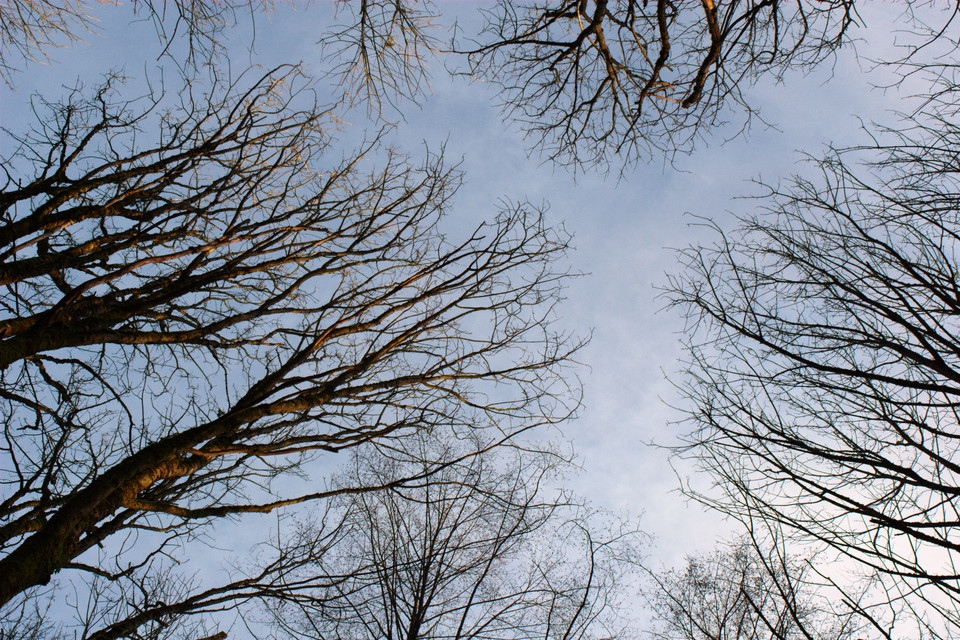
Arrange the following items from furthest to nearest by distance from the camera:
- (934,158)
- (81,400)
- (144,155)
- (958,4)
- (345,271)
→ (81,400), (345,271), (144,155), (934,158), (958,4)

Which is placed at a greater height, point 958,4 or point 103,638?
point 958,4

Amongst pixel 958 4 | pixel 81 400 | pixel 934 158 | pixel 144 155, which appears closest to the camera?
pixel 958 4

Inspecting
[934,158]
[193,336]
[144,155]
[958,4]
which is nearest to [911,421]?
[934,158]

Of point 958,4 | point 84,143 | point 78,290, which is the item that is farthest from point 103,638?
point 958,4

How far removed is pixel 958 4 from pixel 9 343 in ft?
17.1

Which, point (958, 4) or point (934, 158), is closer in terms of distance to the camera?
point (958, 4)

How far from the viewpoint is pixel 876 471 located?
116 inches

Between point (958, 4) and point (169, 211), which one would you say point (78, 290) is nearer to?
point (169, 211)

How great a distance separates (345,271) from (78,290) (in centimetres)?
173

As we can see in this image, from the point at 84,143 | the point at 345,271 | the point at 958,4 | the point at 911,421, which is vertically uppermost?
the point at 84,143

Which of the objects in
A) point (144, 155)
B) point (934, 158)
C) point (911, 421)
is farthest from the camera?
point (144, 155)

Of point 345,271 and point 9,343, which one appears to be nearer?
point 9,343

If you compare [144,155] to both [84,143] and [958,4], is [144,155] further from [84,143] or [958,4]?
[958,4]

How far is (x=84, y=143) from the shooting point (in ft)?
12.1
